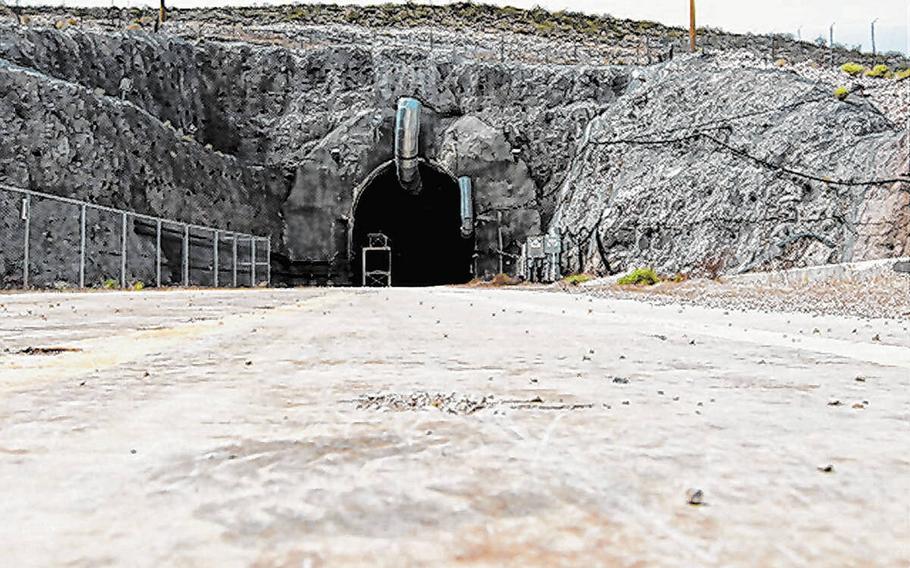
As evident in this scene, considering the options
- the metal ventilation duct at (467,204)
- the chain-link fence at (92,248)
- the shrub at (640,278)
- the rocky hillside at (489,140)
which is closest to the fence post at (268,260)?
the rocky hillside at (489,140)

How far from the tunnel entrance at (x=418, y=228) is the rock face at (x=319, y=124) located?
59.4 inches

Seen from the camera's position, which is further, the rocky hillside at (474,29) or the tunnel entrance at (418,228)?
the rocky hillside at (474,29)

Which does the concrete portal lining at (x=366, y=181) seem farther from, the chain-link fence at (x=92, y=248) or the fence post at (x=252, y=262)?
the chain-link fence at (x=92, y=248)

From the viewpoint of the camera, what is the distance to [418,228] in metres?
43.0

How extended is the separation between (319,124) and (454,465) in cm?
3779

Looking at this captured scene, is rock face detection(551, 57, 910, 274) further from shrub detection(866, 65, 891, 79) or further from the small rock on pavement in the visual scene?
the small rock on pavement

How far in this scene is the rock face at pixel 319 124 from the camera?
32750 millimetres

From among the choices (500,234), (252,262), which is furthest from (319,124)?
(500,234)

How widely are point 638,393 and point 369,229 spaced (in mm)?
38859

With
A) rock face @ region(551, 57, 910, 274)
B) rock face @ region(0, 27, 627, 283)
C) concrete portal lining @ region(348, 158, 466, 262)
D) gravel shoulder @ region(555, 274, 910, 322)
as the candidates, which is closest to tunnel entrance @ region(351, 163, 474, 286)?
concrete portal lining @ region(348, 158, 466, 262)

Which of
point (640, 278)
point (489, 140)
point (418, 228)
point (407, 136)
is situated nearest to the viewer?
point (640, 278)

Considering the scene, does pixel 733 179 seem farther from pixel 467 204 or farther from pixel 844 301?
pixel 844 301

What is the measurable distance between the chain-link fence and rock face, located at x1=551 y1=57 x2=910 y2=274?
43.8 feet

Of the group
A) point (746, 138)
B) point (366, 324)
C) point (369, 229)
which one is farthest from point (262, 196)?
point (366, 324)
